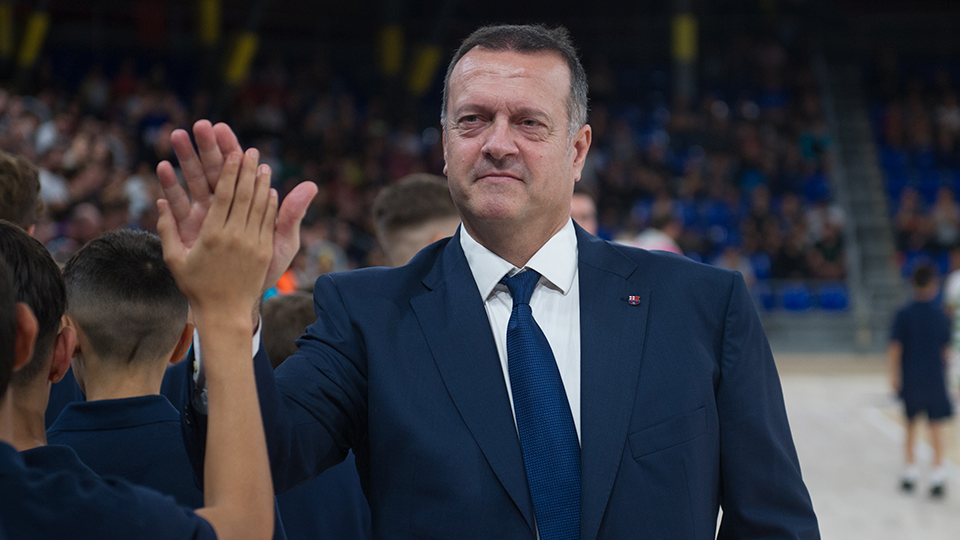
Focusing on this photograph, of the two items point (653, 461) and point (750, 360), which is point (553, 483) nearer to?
point (653, 461)

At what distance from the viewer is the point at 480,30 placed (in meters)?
1.82

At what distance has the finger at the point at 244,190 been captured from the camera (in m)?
1.23

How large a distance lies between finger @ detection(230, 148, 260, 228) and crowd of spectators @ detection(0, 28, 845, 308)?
8560mm

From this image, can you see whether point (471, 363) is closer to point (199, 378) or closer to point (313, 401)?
point (313, 401)

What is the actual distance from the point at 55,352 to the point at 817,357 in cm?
1299

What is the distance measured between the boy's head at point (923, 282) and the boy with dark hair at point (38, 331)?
649 centimetres

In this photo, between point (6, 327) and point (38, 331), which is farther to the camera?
point (38, 331)

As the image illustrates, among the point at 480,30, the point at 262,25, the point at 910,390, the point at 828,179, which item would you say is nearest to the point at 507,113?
the point at 480,30

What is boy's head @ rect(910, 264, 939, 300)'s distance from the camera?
6.75 m

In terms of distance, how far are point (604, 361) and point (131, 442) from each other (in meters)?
0.95

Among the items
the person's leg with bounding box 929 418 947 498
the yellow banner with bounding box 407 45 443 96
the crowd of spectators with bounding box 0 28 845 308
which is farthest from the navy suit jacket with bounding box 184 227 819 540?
the yellow banner with bounding box 407 45 443 96

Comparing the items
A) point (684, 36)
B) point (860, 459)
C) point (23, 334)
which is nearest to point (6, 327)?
point (23, 334)

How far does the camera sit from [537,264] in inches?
69.3

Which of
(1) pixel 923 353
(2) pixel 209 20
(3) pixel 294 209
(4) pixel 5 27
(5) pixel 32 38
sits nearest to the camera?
(3) pixel 294 209
